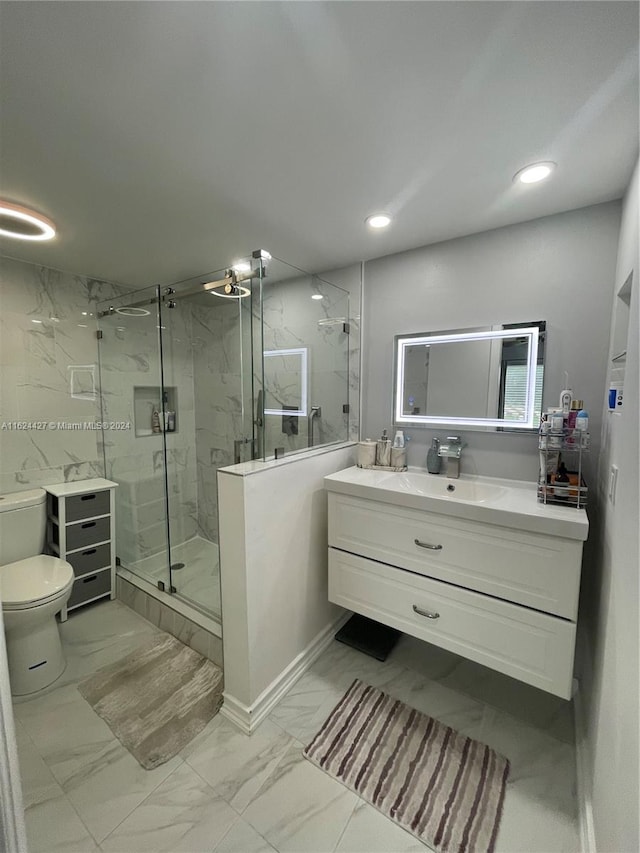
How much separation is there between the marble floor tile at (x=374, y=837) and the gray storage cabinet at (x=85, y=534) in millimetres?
2053

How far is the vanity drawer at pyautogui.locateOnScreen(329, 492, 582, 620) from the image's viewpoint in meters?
1.27

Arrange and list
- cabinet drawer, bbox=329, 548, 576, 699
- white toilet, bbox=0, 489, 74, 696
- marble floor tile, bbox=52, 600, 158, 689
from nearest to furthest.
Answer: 1. cabinet drawer, bbox=329, 548, 576, 699
2. white toilet, bbox=0, 489, 74, 696
3. marble floor tile, bbox=52, 600, 158, 689

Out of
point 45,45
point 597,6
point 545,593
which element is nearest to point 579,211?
point 597,6

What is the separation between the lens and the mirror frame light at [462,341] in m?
1.72

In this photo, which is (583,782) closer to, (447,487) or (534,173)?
(447,487)

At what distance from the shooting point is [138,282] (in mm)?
2686

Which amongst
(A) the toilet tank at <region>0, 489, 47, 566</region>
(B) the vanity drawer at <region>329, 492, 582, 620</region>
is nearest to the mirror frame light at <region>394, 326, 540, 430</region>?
(B) the vanity drawer at <region>329, 492, 582, 620</region>

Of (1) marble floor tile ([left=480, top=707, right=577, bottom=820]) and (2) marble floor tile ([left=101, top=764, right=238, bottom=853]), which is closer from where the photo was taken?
(2) marble floor tile ([left=101, top=764, right=238, bottom=853])

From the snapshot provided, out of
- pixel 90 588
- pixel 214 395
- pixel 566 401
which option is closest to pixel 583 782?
pixel 566 401

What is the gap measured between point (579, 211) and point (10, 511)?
3.42m

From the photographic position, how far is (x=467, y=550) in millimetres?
1455

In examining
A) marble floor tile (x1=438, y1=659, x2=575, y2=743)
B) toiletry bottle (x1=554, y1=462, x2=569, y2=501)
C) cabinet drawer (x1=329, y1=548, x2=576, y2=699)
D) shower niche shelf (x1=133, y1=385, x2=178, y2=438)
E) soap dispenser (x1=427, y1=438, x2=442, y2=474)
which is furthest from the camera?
shower niche shelf (x1=133, y1=385, x2=178, y2=438)

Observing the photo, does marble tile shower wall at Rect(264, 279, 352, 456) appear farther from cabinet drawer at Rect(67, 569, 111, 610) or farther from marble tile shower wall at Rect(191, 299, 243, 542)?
cabinet drawer at Rect(67, 569, 111, 610)

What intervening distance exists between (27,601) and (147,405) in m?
1.58
